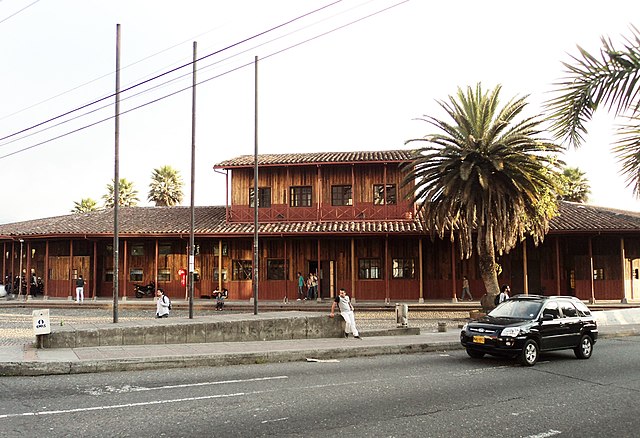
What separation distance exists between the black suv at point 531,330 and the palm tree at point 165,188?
42.5 metres

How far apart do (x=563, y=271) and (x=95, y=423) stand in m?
30.2

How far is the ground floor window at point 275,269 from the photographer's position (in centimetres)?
3322

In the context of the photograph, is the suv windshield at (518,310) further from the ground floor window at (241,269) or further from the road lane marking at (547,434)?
the ground floor window at (241,269)

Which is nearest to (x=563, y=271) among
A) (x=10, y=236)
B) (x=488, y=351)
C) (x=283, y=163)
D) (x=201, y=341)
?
(x=283, y=163)

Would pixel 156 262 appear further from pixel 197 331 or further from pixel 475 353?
pixel 475 353

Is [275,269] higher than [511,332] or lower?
higher

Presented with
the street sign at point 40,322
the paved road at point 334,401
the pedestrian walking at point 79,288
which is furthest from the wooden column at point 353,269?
the street sign at point 40,322

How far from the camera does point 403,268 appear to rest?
107 ft

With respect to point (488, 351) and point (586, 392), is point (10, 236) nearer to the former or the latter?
point (488, 351)

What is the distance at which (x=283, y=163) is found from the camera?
109ft

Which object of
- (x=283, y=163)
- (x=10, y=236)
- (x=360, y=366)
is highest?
(x=283, y=163)

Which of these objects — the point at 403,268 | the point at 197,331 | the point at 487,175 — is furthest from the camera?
the point at 403,268

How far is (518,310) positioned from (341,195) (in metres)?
21.0

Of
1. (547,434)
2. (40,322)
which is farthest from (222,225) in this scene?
(547,434)
